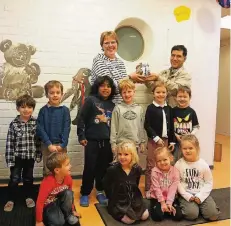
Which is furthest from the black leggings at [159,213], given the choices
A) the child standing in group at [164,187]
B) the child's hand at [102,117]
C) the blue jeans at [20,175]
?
the blue jeans at [20,175]

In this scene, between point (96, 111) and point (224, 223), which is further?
point (96, 111)

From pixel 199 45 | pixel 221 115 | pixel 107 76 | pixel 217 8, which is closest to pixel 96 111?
pixel 107 76

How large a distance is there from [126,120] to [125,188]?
601mm

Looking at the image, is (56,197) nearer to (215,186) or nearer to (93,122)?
(93,122)

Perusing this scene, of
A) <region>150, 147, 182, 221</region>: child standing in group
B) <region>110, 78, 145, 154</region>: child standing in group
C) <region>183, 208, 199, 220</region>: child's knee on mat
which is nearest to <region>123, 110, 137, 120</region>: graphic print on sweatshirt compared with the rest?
<region>110, 78, 145, 154</region>: child standing in group

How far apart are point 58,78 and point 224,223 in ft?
6.53

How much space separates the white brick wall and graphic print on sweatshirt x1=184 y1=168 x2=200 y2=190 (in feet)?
3.72

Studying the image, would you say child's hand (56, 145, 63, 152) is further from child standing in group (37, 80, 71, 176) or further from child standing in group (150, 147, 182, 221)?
child standing in group (150, 147, 182, 221)

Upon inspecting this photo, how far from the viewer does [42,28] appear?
2832 millimetres

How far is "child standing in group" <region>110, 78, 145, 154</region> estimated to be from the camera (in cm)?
245

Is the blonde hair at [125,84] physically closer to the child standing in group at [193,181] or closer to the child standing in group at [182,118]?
the child standing in group at [182,118]

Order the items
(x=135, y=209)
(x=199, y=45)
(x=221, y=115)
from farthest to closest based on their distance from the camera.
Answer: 1. (x=221, y=115)
2. (x=199, y=45)
3. (x=135, y=209)

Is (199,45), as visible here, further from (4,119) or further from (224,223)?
(4,119)

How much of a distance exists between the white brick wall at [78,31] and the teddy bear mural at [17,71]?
50 millimetres
